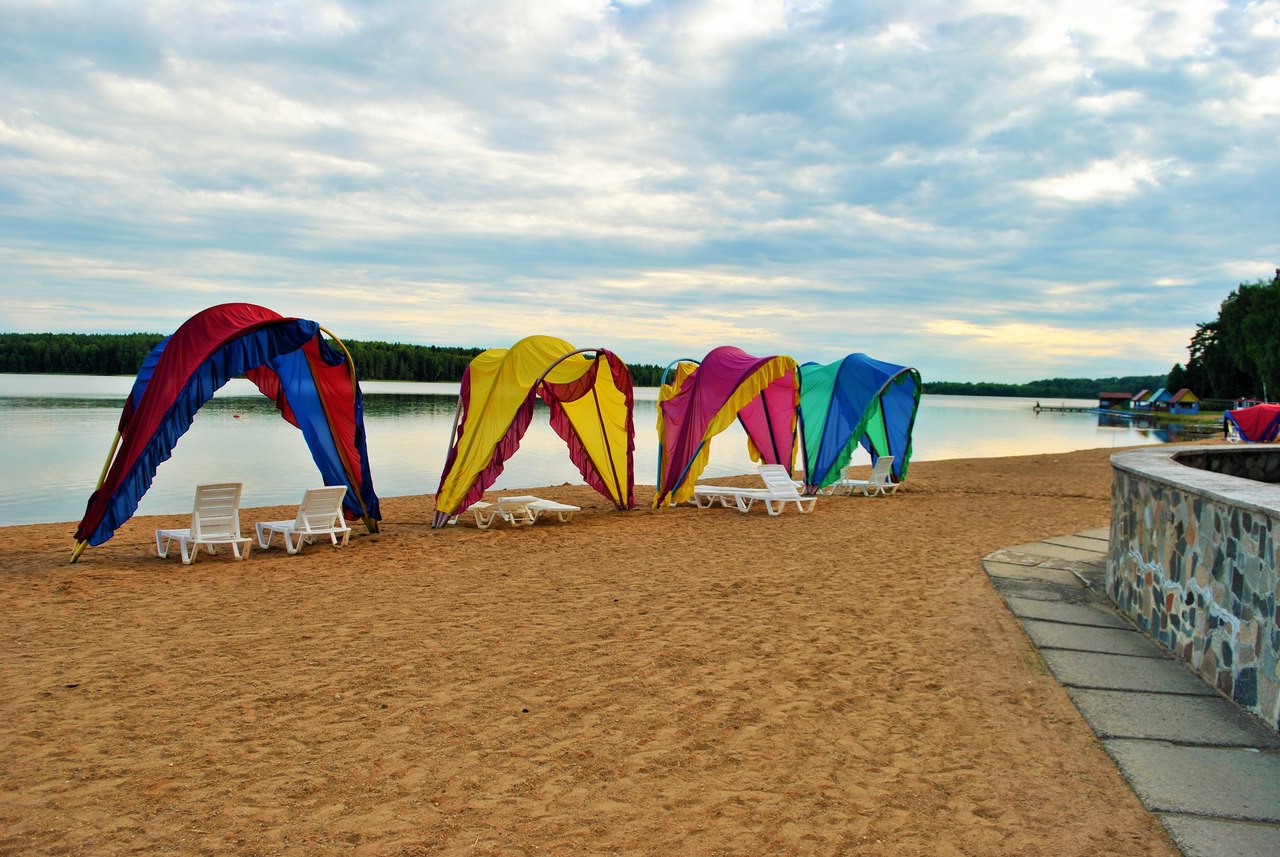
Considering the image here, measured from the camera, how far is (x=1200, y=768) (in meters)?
3.99

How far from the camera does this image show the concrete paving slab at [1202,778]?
3.62 meters

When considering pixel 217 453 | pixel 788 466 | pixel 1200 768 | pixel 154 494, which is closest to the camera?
pixel 1200 768

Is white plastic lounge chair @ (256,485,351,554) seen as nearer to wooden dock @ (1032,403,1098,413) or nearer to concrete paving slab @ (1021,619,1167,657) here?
concrete paving slab @ (1021,619,1167,657)

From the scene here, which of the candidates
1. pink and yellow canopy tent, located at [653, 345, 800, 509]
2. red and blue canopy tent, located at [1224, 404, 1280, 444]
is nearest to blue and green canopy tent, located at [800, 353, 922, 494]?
pink and yellow canopy tent, located at [653, 345, 800, 509]

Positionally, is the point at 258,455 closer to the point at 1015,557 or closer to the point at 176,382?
the point at 176,382

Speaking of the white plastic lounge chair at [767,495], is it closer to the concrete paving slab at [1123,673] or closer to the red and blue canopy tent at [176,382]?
the red and blue canopy tent at [176,382]

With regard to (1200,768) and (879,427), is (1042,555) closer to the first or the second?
Answer: (1200,768)

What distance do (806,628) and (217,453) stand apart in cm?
2667

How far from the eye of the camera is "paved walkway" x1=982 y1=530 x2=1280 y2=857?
3.51 m

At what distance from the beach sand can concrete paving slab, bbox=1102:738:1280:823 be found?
0.11 metres

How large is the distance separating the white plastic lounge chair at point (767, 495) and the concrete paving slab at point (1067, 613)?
683cm

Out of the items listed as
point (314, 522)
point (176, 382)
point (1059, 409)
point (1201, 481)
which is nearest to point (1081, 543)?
point (1201, 481)

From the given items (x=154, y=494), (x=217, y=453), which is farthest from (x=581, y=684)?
(x=217, y=453)

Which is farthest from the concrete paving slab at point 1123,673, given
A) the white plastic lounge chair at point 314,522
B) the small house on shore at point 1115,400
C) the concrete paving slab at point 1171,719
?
the small house on shore at point 1115,400
